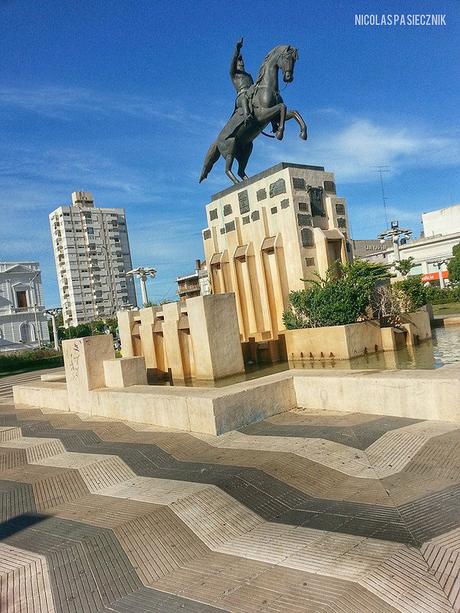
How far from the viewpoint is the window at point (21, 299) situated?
7212 cm

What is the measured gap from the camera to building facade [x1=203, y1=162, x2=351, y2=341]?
14.2 meters

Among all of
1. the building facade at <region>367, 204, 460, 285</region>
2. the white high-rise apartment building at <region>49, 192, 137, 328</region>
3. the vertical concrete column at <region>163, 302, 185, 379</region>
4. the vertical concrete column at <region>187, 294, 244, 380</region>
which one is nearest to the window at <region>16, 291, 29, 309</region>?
the white high-rise apartment building at <region>49, 192, 137, 328</region>

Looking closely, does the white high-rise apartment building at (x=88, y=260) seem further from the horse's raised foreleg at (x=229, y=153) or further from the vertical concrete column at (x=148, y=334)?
the vertical concrete column at (x=148, y=334)

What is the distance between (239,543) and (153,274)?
26472 mm

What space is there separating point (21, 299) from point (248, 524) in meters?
74.8

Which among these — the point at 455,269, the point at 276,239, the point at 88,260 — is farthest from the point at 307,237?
the point at 88,260

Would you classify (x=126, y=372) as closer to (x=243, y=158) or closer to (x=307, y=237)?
(x=307, y=237)

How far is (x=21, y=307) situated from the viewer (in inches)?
2832

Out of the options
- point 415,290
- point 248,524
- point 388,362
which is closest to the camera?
point 248,524

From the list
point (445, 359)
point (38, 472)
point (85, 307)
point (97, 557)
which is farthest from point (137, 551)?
point (85, 307)

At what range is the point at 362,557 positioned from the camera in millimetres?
3545

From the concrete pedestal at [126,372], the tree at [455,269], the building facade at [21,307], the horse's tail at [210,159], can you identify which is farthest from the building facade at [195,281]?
the concrete pedestal at [126,372]

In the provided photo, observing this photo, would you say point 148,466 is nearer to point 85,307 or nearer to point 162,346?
point 162,346

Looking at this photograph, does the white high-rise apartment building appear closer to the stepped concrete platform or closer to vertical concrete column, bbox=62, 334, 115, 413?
vertical concrete column, bbox=62, 334, 115, 413
